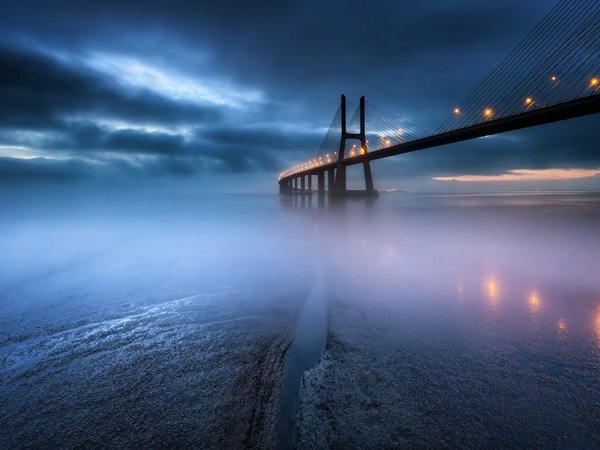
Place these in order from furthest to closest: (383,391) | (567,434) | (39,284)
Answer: (39,284) → (383,391) → (567,434)

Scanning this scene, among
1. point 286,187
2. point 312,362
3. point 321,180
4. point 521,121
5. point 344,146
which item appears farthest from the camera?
point 286,187

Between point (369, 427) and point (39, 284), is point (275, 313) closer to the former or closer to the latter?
point (369, 427)

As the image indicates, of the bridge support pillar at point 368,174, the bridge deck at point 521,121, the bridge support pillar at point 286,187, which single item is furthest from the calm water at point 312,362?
the bridge support pillar at point 286,187

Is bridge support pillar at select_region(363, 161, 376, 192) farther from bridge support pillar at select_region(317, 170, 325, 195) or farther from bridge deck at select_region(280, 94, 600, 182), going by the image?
bridge deck at select_region(280, 94, 600, 182)

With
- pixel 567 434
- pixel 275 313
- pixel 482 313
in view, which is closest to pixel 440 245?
pixel 482 313

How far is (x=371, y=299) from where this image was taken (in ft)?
19.1

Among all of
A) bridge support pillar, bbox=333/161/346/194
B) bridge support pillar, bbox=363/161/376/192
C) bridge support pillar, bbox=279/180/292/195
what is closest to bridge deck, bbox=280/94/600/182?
bridge support pillar, bbox=363/161/376/192

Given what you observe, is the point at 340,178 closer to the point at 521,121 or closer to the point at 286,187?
the point at 521,121

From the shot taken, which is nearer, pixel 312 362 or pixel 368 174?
pixel 312 362

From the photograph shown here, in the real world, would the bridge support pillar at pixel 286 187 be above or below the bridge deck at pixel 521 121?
below

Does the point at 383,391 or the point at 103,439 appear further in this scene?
the point at 383,391

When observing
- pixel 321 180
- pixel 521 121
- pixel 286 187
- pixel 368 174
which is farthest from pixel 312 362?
pixel 286 187

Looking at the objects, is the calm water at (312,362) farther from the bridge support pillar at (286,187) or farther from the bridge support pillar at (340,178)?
the bridge support pillar at (286,187)

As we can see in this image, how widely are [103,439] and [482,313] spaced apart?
5357 millimetres
